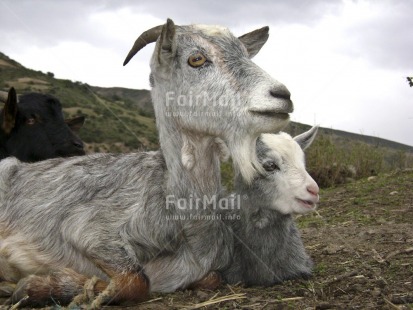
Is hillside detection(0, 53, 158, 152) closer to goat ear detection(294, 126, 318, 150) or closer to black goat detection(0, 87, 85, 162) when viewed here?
black goat detection(0, 87, 85, 162)

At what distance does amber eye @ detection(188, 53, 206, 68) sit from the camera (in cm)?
447

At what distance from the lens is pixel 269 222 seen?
16.5 feet

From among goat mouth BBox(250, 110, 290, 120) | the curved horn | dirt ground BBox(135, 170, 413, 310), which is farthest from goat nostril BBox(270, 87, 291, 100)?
dirt ground BBox(135, 170, 413, 310)

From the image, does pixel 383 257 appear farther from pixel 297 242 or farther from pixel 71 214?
pixel 71 214

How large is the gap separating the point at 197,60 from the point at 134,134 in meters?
1.40

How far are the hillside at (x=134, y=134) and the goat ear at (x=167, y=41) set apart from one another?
767 mm

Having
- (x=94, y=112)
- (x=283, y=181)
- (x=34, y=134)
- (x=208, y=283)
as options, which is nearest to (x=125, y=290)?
(x=208, y=283)

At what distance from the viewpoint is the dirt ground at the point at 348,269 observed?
13.8 ft

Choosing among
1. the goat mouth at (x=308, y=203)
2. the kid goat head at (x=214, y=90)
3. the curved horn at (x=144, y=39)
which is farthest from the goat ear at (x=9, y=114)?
the goat mouth at (x=308, y=203)

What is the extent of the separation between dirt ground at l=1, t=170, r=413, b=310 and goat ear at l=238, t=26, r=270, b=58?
1910 millimetres

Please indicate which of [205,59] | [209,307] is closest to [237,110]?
[205,59]

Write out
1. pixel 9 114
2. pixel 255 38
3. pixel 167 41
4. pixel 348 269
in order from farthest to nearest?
pixel 9 114 < pixel 255 38 < pixel 348 269 < pixel 167 41

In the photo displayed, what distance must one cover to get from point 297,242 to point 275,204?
1.58ft

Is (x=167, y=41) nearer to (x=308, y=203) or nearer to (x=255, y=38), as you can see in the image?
(x=255, y=38)
